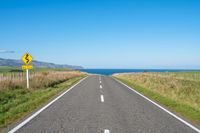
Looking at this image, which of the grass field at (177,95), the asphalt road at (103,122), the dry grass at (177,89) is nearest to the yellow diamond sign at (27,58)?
the grass field at (177,95)

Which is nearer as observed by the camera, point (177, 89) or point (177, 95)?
point (177, 95)

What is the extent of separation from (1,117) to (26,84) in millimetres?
11242

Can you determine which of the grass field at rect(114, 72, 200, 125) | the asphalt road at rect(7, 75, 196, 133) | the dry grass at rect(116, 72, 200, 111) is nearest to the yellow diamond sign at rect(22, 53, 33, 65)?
the grass field at rect(114, 72, 200, 125)

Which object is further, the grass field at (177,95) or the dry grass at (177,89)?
the dry grass at (177,89)

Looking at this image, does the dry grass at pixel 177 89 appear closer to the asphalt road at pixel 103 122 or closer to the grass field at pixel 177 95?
the grass field at pixel 177 95

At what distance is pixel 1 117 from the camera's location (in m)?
7.41

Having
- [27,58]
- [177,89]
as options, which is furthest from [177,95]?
[27,58]

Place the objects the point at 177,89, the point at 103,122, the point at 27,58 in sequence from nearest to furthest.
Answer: the point at 103,122
the point at 177,89
the point at 27,58

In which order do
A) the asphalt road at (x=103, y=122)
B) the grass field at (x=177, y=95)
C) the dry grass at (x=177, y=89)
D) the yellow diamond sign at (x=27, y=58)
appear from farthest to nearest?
the yellow diamond sign at (x=27, y=58)
the dry grass at (x=177, y=89)
the grass field at (x=177, y=95)
the asphalt road at (x=103, y=122)

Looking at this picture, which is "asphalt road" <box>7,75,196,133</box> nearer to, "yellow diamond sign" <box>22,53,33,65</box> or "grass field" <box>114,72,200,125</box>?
"grass field" <box>114,72,200,125</box>

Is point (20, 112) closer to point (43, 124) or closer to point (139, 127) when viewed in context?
point (43, 124)

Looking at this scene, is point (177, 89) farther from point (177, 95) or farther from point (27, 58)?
point (27, 58)

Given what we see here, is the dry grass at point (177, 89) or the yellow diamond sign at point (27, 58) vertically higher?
the yellow diamond sign at point (27, 58)

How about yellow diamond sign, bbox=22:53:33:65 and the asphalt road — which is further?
yellow diamond sign, bbox=22:53:33:65
